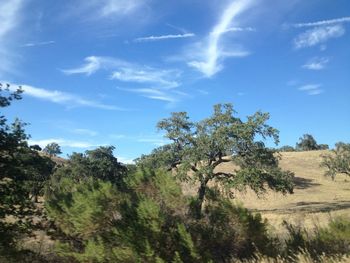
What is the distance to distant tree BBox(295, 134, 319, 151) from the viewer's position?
5787 inches

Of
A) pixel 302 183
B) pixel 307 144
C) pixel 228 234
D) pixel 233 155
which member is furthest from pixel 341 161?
pixel 307 144

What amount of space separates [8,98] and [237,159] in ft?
93.3

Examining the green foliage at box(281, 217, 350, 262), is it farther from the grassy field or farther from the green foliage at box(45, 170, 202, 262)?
the grassy field

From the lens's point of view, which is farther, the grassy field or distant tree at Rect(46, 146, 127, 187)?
distant tree at Rect(46, 146, 127, 187)

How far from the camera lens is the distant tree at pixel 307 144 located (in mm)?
147000

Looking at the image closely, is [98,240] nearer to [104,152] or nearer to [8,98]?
[8,98]

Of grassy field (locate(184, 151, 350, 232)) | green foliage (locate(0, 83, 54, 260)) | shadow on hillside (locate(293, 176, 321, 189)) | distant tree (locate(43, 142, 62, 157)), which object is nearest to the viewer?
green foliage (locate(0, 83, 54, 260))

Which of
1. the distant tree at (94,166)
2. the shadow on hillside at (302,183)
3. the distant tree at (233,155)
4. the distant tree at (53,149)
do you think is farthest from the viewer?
the distant tree at (53,149)

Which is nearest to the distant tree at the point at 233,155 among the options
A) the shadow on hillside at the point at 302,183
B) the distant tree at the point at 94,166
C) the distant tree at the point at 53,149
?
the distant tree at the point at 94,166

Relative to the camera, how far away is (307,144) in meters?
147

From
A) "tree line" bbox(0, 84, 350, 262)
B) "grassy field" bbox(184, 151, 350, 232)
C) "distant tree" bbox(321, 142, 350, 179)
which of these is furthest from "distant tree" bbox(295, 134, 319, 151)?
"tree line" bbox(0, 84, 350, 262)

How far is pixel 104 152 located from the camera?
6034cm

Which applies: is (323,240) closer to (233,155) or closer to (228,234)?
(228,234)

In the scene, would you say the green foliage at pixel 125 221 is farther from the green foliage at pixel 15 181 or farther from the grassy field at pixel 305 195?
the grassy field at pixel 305 195
